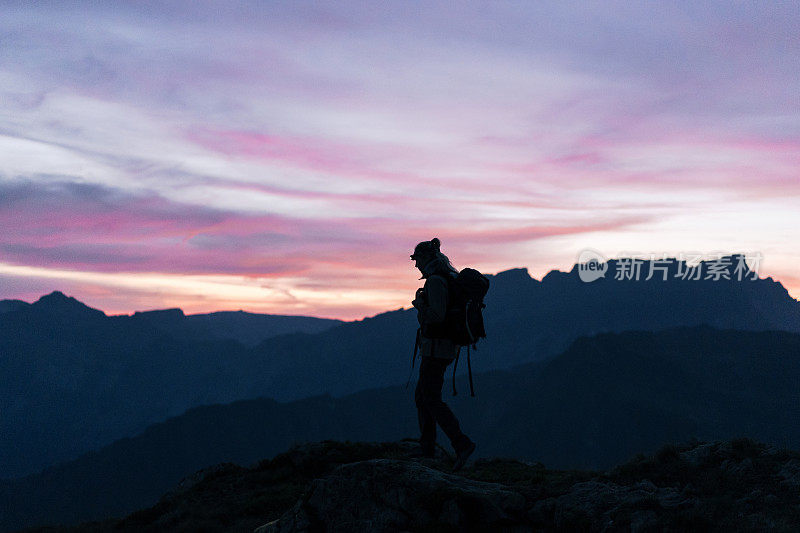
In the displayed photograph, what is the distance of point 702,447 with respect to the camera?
11.5m

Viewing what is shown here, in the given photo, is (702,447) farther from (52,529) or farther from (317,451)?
(52,529)

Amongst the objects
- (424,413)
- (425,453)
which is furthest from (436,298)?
(425,453)

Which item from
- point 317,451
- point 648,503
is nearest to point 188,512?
point 317,451

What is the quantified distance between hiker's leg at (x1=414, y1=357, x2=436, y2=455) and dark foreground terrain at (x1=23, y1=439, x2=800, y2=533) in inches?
22.8

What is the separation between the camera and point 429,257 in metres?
11.4

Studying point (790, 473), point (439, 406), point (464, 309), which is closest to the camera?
point (790, 473)

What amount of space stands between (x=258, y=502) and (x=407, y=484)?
213 inches

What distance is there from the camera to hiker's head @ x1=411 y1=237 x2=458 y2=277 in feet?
36.4

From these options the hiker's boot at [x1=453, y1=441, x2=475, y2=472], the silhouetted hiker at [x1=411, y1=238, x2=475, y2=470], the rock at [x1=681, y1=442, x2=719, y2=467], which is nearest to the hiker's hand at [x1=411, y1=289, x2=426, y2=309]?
the silhouetted hiker at [x1=411, y1=238, x2=475, y2=470]

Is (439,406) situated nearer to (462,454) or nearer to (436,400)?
(436,400)

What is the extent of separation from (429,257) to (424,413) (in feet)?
9.67

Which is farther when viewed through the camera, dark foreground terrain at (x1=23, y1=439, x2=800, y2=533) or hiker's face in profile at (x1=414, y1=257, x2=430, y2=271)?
hiker's face in profile at (x1=414, y1=257, x2=430, y2=271)

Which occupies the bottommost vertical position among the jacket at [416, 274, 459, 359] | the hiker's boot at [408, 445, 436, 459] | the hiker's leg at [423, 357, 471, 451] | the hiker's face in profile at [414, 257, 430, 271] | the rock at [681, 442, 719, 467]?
the hiker's boot at [408, 445, 436, 459]

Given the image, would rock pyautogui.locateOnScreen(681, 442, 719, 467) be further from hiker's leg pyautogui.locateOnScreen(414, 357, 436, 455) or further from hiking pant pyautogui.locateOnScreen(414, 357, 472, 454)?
hiker's leg pyautogui.locateOnScreen(414, 357, 436, 455)
